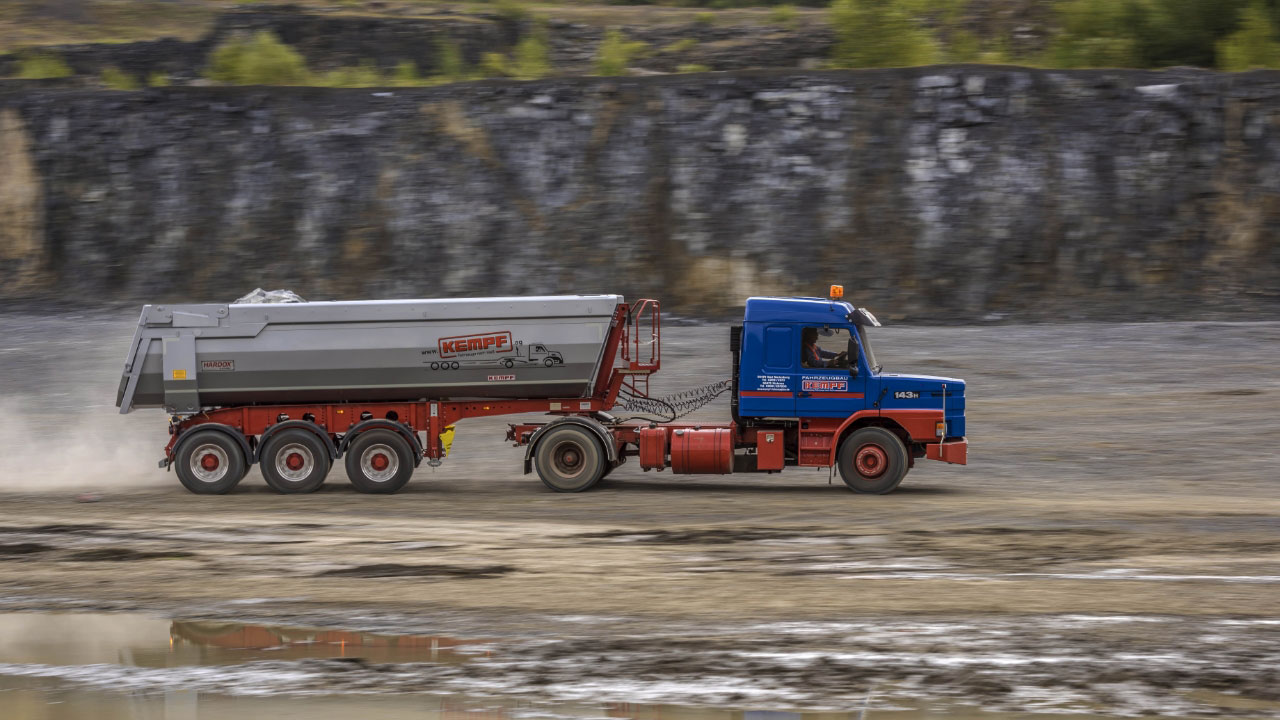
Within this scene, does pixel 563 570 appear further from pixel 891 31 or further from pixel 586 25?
pixel 586 25

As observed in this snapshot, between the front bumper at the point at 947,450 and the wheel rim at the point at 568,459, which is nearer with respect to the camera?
the front bumper at the point at 947,450

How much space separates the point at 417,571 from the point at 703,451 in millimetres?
6327

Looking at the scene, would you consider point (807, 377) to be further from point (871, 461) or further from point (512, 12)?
point (512, 12)

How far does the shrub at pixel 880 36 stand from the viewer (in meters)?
43.3

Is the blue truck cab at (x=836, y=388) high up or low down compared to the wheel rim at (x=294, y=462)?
up

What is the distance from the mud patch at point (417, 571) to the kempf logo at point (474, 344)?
560 centimetres

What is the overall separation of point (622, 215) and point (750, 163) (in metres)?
4.16

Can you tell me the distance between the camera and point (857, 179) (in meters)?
37.8

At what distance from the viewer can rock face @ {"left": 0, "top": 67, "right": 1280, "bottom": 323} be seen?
1419 inches

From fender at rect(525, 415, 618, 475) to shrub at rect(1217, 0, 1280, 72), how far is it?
102 feet

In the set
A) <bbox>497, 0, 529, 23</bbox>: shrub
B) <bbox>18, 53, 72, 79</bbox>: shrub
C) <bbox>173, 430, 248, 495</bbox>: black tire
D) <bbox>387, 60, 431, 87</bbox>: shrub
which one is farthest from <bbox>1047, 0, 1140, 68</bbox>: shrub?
<bbox>18, 53, 72, 79</bbox>: shrub

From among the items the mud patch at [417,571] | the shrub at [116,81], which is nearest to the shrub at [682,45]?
the shrub at [116,81]

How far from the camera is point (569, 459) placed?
17797 millimetres

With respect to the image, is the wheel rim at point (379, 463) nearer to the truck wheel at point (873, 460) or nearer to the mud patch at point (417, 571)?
the mud patch at point (417, 571)
